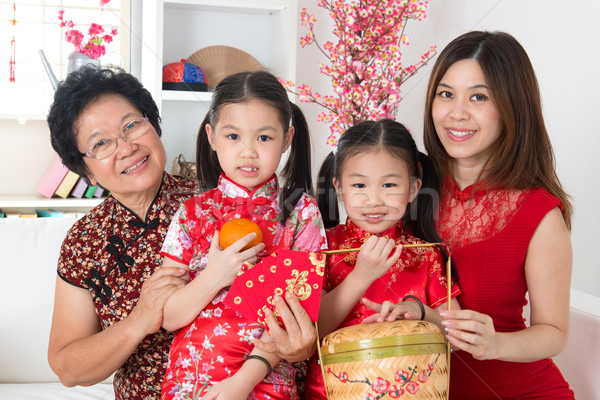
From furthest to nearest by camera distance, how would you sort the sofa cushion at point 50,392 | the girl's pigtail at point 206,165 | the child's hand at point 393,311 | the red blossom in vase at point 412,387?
the sofa cushion at point 50,392
the girl's pigtail at point 206,165
the child's hand at point 393,311
the red blossom in vase at point 412,387

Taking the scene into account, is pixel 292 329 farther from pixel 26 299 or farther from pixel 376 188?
pixel 26 299

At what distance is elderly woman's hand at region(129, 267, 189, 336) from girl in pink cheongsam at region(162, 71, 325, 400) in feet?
0.06

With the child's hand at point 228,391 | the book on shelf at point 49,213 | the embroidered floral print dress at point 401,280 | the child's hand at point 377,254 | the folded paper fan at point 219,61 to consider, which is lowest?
the book on shelf at point 49,213

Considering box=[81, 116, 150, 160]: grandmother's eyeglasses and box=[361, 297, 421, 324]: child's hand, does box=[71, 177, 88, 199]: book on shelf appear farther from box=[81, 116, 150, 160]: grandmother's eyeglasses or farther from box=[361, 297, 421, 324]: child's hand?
box=[361, 297, 421, 324]: child's hand

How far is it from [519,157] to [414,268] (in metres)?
0.35

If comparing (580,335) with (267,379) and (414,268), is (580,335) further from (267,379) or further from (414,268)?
(267,379)

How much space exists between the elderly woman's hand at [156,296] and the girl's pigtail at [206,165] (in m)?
0.28

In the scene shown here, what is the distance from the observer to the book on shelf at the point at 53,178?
3.70 meters

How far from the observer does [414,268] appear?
143 cm

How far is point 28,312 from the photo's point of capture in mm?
1854

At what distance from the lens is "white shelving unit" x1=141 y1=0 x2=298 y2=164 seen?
3.14m

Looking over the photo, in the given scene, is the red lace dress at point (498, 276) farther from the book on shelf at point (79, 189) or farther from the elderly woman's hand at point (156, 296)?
the book on shelf at point (79, 189)

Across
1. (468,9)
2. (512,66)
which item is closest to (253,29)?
(468,9)

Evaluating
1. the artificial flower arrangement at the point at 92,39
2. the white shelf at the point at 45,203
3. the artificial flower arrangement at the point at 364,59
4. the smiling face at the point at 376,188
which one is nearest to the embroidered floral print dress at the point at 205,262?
the smiling face at the point at 376,188
